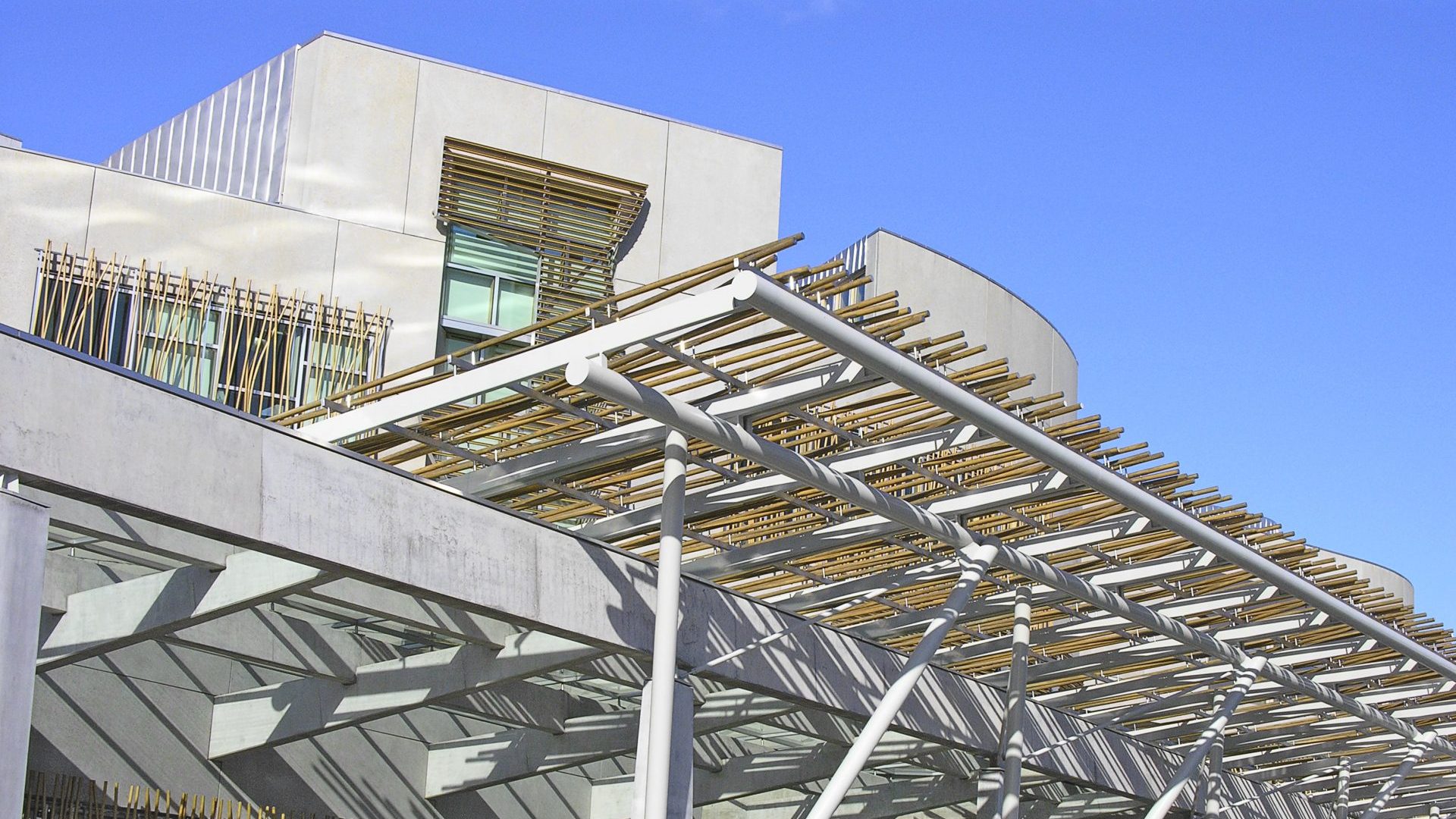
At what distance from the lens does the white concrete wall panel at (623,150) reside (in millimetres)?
26625

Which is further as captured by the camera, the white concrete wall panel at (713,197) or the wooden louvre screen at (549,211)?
the white concrete wall panel at (713,197)

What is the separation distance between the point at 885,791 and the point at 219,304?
12.1 meters

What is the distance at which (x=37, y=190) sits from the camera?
73.0 feet

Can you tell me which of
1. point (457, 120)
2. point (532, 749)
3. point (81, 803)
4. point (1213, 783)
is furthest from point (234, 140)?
point (1213, 783)

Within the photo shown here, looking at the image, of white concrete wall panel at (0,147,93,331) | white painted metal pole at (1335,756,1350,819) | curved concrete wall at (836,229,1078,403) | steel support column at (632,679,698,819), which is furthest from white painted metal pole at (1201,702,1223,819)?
white concrete wall panel at (0,147,93,331)

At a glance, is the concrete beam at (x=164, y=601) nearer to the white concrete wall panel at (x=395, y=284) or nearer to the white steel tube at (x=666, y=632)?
the white steel tube at (x=666, y=632)

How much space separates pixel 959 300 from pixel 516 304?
9707 millimetres

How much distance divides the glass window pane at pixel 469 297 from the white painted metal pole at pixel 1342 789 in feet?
56.8

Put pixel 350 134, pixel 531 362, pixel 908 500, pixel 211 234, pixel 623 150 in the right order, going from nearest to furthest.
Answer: pixel 531 362 < pixel 908 500 < pixel 211 234 < pixel 350 134 < pixel 623 150

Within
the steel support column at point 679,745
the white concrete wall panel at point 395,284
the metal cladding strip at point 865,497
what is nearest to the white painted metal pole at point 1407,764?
the metal cladding strip at point 865,497

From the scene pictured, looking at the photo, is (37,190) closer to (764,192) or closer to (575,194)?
(575,194)

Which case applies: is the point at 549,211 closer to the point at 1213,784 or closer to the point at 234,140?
the point at 234,140

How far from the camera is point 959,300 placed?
32.5 m

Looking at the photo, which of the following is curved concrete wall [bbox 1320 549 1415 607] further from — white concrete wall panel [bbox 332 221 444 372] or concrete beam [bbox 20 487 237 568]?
concrete beam [bbox 20 487 237 568]
